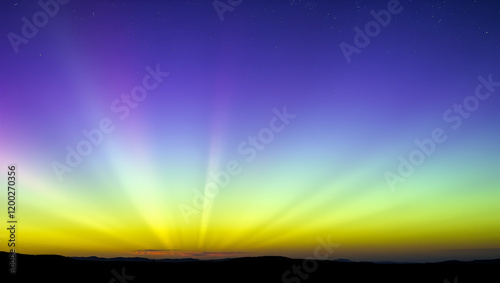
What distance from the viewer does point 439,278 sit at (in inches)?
1618

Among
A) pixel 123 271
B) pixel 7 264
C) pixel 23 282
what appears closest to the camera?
pixel 23 282

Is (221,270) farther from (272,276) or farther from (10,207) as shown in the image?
(10,207)

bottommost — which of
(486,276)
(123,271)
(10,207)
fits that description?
(486,276)

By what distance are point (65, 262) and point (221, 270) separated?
18.2 m

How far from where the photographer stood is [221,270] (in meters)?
44.3

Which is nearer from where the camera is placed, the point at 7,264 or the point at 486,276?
the point at 7,264

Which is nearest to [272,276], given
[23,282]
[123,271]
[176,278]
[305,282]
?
[305,282]

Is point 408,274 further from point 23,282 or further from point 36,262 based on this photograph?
point 36,262

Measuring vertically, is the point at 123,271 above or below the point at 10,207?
below

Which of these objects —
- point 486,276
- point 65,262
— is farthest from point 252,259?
point 486,276

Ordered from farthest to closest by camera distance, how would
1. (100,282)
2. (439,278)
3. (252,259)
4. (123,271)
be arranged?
(252,259) < (439,278) < (123,271) < (100,282)

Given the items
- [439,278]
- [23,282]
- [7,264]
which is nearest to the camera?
[23,282]

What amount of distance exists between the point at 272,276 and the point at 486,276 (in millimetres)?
24534

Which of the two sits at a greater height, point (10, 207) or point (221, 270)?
point (10, 207)
